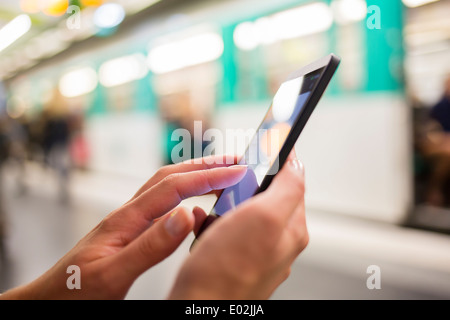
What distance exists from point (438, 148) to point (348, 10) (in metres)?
1.67

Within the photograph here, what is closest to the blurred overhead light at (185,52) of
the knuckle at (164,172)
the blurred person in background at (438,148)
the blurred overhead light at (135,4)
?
the blurred overhead light at (135,4)

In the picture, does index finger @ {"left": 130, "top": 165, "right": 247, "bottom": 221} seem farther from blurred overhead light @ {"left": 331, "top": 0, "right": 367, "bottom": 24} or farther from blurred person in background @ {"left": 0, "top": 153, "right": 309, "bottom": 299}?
blurred overhead light @ {"left": 331, "top": 0, "right": 367, "bottom": 24}

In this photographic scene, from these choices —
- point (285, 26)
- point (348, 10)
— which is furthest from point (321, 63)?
point (285, 26)

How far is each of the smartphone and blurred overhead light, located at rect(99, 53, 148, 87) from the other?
6.44m

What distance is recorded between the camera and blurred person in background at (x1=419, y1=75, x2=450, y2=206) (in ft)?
12.0

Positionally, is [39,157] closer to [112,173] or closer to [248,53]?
[112,173]

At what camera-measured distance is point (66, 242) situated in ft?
12.4

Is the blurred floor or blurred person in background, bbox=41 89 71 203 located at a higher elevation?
blurred person in background, bbox=41 89 71 203

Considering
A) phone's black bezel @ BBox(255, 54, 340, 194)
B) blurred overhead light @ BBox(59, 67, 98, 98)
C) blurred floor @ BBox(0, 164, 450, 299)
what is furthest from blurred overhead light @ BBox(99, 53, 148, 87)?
phone's black bezel @ BBox(255, 54, 340, 194)

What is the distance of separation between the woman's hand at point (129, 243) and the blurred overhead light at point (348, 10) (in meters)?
3.67

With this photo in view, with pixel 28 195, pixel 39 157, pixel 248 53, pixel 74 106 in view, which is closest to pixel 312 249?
pixel 248 53

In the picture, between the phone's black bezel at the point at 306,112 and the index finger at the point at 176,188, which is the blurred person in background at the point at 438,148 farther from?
the index finger at the point at 176,188

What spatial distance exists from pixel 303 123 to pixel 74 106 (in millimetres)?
9833

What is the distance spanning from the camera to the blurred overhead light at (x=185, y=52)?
18.0 feet
